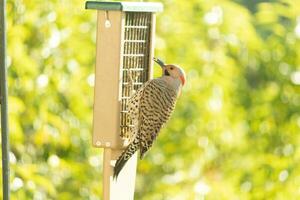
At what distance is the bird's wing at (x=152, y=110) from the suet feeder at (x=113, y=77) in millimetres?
87

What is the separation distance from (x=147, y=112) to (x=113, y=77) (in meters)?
0.24

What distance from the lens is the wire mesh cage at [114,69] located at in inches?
194

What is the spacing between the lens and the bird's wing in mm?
5059

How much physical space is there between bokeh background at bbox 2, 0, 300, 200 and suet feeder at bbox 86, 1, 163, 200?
1.43 m

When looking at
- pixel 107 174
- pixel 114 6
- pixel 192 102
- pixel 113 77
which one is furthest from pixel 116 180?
pixel 192 102

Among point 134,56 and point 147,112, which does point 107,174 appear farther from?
point 134,56

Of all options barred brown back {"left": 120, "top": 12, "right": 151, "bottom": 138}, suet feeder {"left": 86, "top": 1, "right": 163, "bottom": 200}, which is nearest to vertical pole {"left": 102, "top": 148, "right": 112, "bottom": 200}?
suet feeder {"left": 86, "top": 1, "right": 163, "bottom": 200}

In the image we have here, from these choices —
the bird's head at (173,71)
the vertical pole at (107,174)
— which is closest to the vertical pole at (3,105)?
the vertical pole at (107,174)

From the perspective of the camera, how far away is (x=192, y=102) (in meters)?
8.73

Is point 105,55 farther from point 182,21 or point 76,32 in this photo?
point 182,21

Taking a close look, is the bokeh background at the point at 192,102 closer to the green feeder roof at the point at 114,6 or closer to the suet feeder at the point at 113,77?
the suet feeder at the point at 113,77

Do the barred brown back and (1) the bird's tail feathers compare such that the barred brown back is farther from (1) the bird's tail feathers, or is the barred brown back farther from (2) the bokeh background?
(2) the bokeh background

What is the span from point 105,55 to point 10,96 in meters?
1.61

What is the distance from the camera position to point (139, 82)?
5355 millimetres
